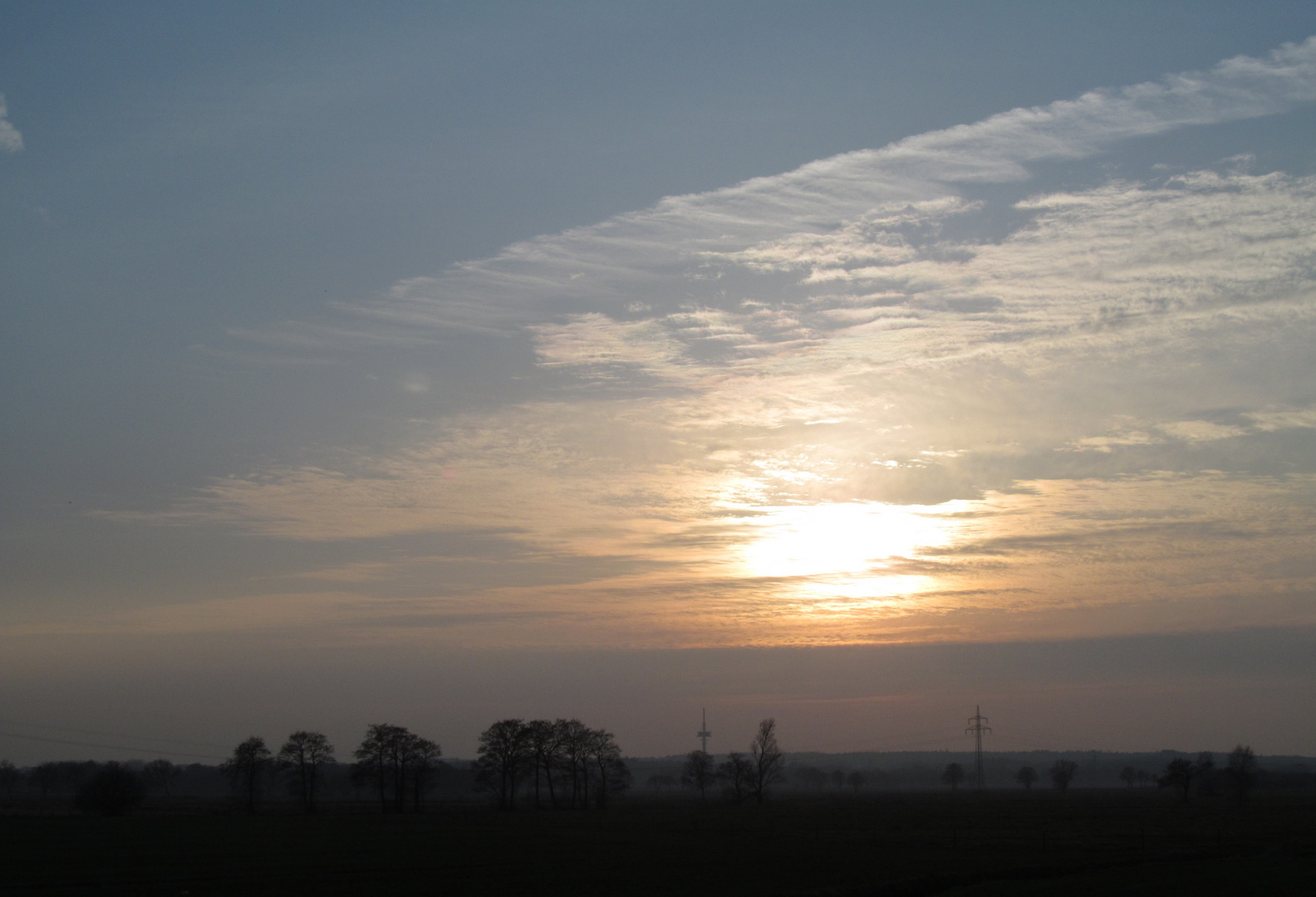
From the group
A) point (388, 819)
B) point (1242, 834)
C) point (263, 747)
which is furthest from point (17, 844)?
point (1242, 834)

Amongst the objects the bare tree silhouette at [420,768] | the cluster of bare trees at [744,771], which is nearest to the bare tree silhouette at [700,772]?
the cluster of bare trees at [744,771]

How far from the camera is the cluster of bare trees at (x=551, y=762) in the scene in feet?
395

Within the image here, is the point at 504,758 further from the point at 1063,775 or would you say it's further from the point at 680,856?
the point at 1063,775

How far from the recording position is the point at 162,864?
139 feet

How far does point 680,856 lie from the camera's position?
46531 mm

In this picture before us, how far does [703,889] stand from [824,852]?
53.2ft

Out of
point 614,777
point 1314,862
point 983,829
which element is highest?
point 1314,862

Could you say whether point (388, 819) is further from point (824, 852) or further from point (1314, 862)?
point (1314, 862)

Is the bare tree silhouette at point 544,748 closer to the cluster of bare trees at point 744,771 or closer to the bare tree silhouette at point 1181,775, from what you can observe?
the cluster of bare trees at point 744,771

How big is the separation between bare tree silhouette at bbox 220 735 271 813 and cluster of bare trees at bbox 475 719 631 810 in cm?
2627

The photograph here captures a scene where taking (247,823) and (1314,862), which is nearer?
(1314,862)

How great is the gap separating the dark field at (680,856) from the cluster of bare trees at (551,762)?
1592 inches

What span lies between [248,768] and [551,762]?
3681 centimetres

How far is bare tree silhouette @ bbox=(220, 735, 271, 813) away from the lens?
110 m
